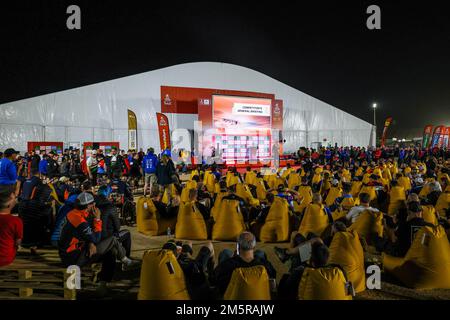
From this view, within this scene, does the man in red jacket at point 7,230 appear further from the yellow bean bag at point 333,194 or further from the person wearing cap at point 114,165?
the person wearing cap at point 114,165

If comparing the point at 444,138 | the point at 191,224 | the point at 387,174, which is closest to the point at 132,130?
the point at 387,174

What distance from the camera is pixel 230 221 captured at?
22.1 ft

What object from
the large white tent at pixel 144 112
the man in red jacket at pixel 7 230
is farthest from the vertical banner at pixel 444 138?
the man in red jacket at pixel 7 230

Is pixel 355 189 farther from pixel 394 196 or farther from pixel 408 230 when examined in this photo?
pixel 408 230

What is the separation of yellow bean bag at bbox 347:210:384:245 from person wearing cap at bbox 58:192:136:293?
3.95 metres

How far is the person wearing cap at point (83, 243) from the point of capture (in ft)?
13.8

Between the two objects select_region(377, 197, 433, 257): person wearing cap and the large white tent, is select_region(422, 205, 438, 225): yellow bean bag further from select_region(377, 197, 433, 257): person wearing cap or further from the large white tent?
the large white tent

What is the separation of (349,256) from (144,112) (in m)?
19.3

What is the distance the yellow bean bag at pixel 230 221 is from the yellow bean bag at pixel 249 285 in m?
3.75

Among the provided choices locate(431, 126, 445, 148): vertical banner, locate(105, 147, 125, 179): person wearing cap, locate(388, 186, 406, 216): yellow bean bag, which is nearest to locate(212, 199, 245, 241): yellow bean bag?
locate(388, 186, 406, 216): yellow bean bag

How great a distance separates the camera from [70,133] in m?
19.4
